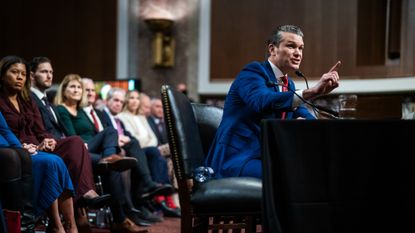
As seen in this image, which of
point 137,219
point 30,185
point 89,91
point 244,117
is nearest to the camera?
point 244,117

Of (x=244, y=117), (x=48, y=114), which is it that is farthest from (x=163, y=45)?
(x=244, y=117)

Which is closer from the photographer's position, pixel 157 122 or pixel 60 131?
pixel 60 131

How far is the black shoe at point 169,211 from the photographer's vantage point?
203 inches

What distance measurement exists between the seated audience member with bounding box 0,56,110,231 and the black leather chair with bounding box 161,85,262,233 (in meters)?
1.29

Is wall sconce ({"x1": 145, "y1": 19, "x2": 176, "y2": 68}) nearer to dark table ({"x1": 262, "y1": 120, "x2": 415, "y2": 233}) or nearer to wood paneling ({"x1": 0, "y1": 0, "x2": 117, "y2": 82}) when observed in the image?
wood paneling ({"x1": 0, "y1": 0, "x2": 117, "y2": 82})

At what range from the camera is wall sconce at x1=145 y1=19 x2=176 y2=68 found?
8078mm

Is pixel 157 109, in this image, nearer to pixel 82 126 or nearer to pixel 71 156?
pixel 82 126

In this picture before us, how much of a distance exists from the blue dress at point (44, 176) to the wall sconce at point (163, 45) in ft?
15.6

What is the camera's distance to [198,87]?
798cm

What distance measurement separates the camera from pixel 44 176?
10.9 feet

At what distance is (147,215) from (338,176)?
2974 millimetres

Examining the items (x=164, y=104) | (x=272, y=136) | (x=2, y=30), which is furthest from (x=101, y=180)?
(x=2, y=30)

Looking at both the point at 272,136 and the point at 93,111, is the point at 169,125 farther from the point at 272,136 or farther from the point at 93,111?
the point at 93,111

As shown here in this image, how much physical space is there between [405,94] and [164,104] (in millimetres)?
5144
